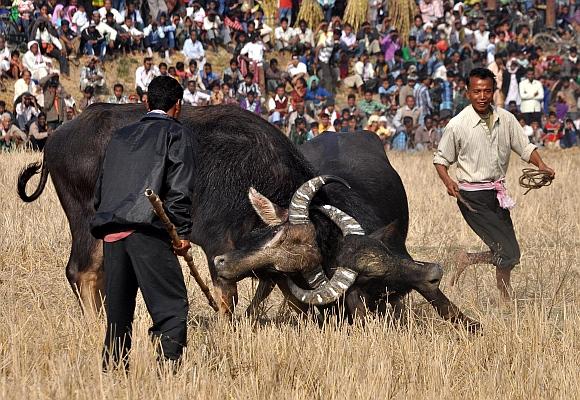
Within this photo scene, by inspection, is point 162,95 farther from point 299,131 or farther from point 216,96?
point 216,96

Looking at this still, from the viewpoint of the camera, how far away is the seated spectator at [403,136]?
21688 mm

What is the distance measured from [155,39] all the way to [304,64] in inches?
132

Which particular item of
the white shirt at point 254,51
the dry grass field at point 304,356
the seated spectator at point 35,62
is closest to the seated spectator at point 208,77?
the white shirt at point 254,51

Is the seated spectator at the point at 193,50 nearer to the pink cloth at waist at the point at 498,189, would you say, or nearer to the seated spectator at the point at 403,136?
the seated spectator at the point at 403,136

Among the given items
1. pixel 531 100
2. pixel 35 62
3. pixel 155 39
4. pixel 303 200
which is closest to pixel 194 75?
pixel 155 39

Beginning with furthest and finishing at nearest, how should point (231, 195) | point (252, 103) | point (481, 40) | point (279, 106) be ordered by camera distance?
point (481, 40), point (279, 106), point (252, 103), point (231, 195)

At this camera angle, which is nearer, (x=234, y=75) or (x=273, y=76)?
(x=234, y=75)

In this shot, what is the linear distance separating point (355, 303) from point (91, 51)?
17169 mm

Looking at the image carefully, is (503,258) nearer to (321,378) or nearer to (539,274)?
(539,274)

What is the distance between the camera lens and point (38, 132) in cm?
1794

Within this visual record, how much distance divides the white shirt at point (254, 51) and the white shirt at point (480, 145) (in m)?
15.7

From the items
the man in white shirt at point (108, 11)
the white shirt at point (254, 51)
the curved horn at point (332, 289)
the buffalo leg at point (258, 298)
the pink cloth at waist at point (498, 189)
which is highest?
the man in white shirt at point (108, 11)

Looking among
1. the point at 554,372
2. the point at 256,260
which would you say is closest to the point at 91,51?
the point at 256,260

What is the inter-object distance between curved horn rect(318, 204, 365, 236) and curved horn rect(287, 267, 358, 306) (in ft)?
0.92
